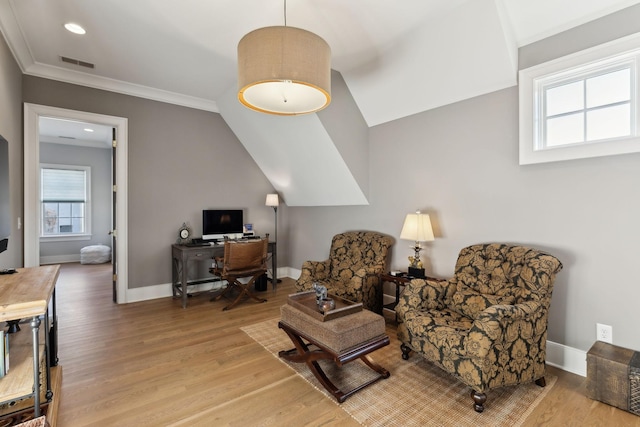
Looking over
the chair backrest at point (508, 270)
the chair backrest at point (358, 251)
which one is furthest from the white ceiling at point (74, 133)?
the chair backrest at point (508, 270)

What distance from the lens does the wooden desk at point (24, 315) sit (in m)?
1.44

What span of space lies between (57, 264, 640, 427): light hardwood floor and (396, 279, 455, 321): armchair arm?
2.77ft

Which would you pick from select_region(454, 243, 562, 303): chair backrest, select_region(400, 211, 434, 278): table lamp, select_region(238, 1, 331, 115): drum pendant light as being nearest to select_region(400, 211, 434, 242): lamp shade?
select_region(400, 211, 434, 278): table lamp

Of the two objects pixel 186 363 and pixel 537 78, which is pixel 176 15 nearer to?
pixel 186 363

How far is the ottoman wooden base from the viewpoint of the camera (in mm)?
2072

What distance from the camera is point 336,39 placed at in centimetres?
287

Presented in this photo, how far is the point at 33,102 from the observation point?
11.5 feet

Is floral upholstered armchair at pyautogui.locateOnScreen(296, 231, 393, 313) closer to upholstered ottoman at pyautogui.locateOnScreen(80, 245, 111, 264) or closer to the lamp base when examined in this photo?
the lamp base

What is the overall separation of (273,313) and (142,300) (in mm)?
1920

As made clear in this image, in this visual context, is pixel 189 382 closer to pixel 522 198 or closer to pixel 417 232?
pixel 417 232

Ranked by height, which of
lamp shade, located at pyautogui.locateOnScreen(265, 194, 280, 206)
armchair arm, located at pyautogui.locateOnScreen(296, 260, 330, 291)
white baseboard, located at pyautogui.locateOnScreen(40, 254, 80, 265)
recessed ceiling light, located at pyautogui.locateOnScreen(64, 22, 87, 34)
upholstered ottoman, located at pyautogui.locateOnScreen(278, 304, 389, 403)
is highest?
recessed ceiling light, located at pyautogui.locateOnScreen(64, 22, 87, 34)

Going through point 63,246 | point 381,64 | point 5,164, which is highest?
point 381,64

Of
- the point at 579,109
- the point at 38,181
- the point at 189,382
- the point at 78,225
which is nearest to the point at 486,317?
the point at 579,109

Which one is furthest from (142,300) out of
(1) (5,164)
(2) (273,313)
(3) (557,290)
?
(3) (557,290)
